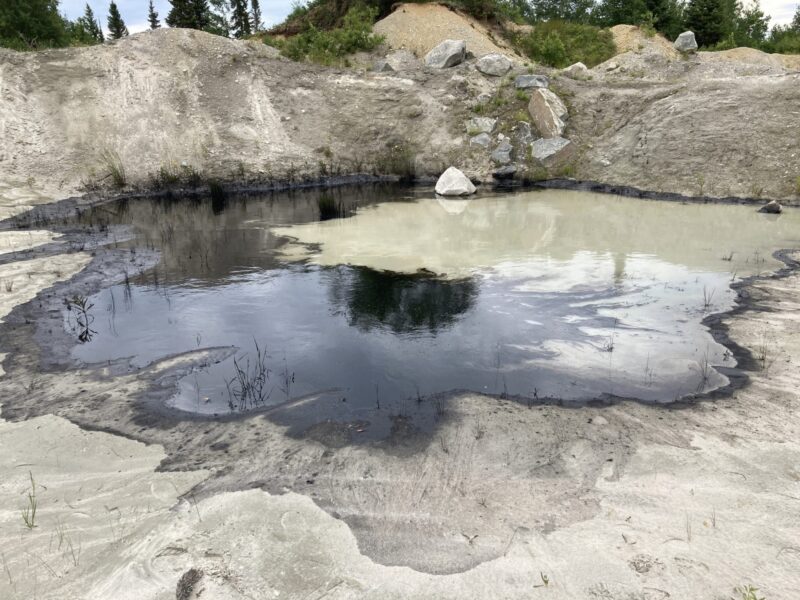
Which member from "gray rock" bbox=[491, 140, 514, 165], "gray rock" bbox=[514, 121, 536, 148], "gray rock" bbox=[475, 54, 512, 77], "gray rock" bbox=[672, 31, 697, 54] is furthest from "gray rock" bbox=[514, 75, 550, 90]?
"gray rock" bbox=[672, 31, 697, 54]

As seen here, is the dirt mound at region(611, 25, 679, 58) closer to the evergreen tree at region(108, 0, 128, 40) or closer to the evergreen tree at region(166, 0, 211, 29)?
the evergreen tree at region(166, 0, 211, 29)

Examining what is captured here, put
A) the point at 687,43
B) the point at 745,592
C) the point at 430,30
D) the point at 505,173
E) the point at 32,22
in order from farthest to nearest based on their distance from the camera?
the point at 32,22 < the point at 430,30 < the point at 687,43 < the point at 505,173 < the point at 745,592

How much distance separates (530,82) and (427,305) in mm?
18998

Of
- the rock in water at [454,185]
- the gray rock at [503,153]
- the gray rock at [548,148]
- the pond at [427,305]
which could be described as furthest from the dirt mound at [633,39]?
the pond at [427,305]

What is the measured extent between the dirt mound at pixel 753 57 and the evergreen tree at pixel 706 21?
7.39 metres

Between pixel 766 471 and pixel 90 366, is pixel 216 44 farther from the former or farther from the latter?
pixel 766 471

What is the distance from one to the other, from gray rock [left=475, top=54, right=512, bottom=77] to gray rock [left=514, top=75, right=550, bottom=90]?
5.09 ft

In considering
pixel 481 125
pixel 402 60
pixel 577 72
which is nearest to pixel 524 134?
pixel 481 125

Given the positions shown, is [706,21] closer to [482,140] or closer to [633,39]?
[633,39]

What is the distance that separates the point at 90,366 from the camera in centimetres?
679

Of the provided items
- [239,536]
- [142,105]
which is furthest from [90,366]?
[142,105]

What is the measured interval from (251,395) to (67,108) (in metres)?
21.6

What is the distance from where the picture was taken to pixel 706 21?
41438 millimetres

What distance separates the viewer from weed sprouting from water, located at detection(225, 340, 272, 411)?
593 centimetres
